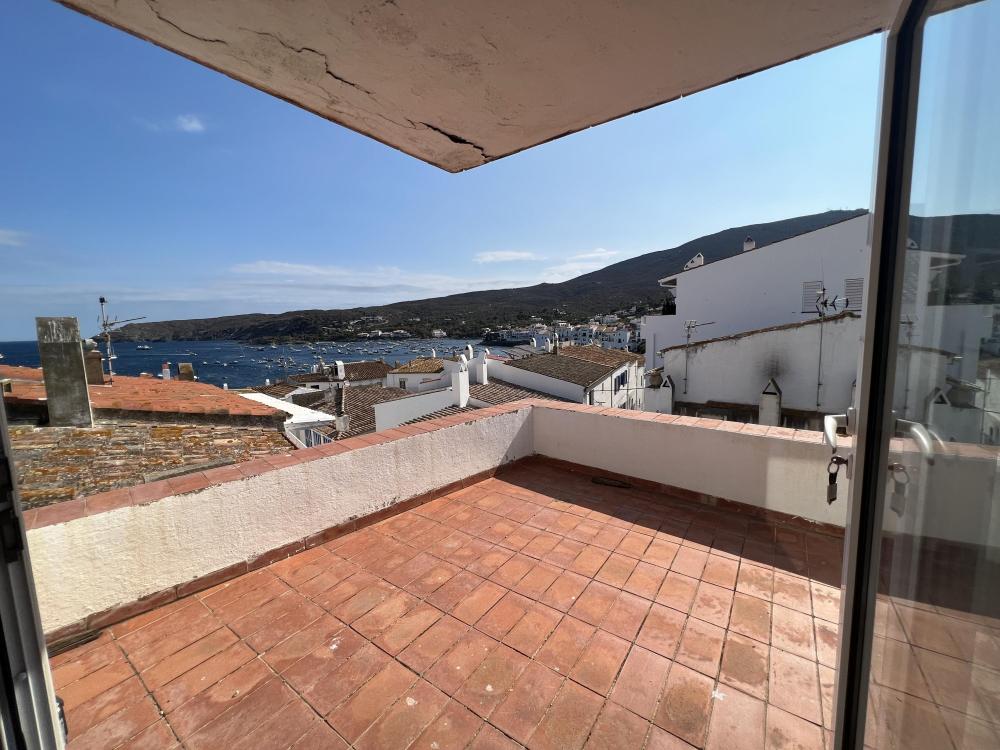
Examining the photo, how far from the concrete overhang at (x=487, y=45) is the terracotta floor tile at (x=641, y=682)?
8.07 ft

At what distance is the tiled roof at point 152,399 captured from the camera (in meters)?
5.27

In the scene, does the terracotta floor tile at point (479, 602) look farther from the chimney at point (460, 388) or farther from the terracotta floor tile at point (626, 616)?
the chimney at point (460, 388)

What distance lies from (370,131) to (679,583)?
298 centimetres

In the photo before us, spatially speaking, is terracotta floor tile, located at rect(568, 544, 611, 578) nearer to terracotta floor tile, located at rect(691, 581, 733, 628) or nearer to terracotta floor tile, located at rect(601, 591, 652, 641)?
terracotta floor tile, located at rect(601, 591, 652, 641)

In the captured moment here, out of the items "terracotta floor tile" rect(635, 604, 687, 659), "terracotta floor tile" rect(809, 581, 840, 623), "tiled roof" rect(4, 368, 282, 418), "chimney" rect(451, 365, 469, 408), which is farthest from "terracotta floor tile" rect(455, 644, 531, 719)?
"chimney" rect(451, 365, 469, 408)

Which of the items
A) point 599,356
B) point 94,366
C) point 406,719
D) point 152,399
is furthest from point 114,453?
point 599,356

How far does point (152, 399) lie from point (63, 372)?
5.21 ft

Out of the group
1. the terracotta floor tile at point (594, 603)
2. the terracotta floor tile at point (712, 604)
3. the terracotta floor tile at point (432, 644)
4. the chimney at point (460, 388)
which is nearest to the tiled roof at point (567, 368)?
the chimney at point (460, 388)

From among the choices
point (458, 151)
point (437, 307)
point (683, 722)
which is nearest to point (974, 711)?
point (683, 722)

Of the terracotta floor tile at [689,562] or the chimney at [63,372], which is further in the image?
the chimney at [63,372]

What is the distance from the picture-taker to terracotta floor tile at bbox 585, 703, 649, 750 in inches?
62.3

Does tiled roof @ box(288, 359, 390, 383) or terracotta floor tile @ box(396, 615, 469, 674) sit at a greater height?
terracotta floor tile @ box(396, 615, 469, 674)

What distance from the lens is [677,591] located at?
242 centimetres

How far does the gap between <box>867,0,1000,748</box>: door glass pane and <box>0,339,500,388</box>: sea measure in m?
62.5
